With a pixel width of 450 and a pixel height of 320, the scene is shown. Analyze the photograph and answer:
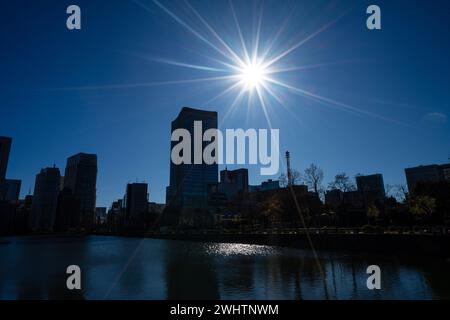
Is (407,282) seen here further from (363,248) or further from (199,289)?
(363,248)

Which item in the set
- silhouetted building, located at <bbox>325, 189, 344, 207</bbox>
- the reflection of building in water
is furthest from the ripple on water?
silhouetted building, located at <bbox>325, 189, 344, 207</bbox>

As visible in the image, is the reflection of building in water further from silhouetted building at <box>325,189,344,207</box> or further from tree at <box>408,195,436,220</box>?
silhouetted building at <box>325,189,344,207</box>

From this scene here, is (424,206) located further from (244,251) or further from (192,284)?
(192,284)

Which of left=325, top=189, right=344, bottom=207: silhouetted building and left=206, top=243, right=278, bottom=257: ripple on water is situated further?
left=325, top=189, right=344, bottom=207: silhouetted building

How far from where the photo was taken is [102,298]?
18312mm

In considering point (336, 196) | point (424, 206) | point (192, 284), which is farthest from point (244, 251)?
point (336, 196)

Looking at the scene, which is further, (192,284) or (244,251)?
(244,251)

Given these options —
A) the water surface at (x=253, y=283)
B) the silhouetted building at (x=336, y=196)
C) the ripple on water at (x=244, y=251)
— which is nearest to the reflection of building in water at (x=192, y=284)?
the water surface at (x=253, y=283)

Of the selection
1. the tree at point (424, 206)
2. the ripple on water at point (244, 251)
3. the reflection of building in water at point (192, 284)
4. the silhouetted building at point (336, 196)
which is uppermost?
the silhouetted building at point (336, 196)

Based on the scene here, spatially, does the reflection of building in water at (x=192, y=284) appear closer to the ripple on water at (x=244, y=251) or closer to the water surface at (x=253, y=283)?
the water surface at (x=253, y=283)

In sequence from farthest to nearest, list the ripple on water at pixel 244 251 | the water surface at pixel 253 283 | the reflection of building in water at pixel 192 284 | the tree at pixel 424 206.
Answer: the ripple on water at pixel 244 251 → the tree at pixel 424 206 → the reflection of building in water at pixel 192 284 → the water surface at pixel 253 283
